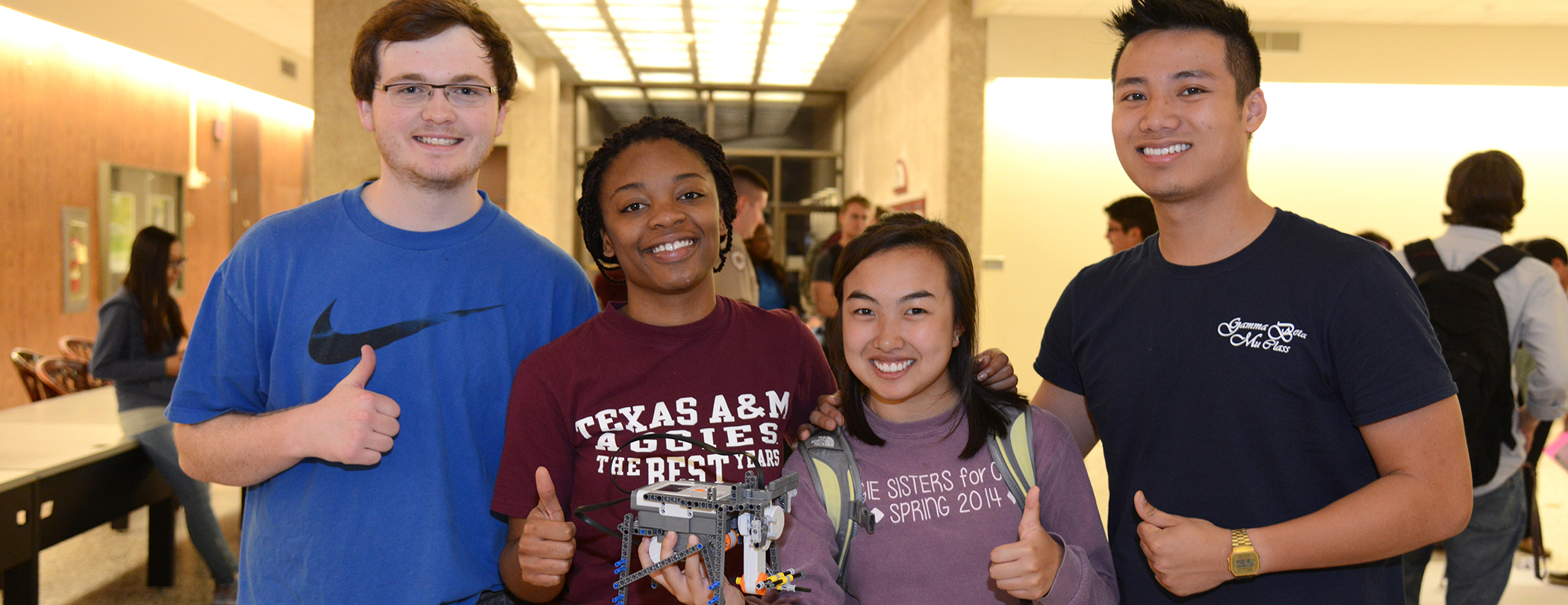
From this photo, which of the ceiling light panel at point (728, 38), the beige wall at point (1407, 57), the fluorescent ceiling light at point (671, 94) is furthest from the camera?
the fluorescent ceiling light at point (671, 94)

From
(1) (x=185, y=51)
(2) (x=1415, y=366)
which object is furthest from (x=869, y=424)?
(1) (x=185, y=51)

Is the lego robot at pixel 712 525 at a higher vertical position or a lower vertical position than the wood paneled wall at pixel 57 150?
lower

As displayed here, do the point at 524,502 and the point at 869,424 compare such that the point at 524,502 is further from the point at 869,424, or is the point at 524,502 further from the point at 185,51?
the point at 185,51

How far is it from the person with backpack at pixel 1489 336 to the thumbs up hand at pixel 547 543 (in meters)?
2.74

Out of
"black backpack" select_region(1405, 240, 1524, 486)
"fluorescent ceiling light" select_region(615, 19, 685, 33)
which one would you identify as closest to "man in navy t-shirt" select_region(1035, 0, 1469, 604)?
"black backpack" select_region(1405, 240, 1524, 486)

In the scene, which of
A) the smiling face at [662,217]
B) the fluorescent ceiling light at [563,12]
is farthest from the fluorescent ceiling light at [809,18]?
the smiling face at [662,217]

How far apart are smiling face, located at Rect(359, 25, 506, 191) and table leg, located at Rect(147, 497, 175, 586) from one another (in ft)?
11.6

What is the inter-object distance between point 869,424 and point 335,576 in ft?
2.82

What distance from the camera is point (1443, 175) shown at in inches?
304

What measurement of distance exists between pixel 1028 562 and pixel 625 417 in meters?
0.64

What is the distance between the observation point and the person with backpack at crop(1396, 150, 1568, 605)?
9.32 ft

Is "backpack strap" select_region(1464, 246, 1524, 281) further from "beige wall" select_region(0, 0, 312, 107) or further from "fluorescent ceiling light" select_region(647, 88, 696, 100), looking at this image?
"fluorescent ceiling light" select_region(647, 88, 696, 100)

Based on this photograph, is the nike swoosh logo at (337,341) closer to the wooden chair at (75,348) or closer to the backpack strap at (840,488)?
the backpack strap at (840,488)

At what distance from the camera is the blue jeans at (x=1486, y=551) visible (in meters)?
2.97
